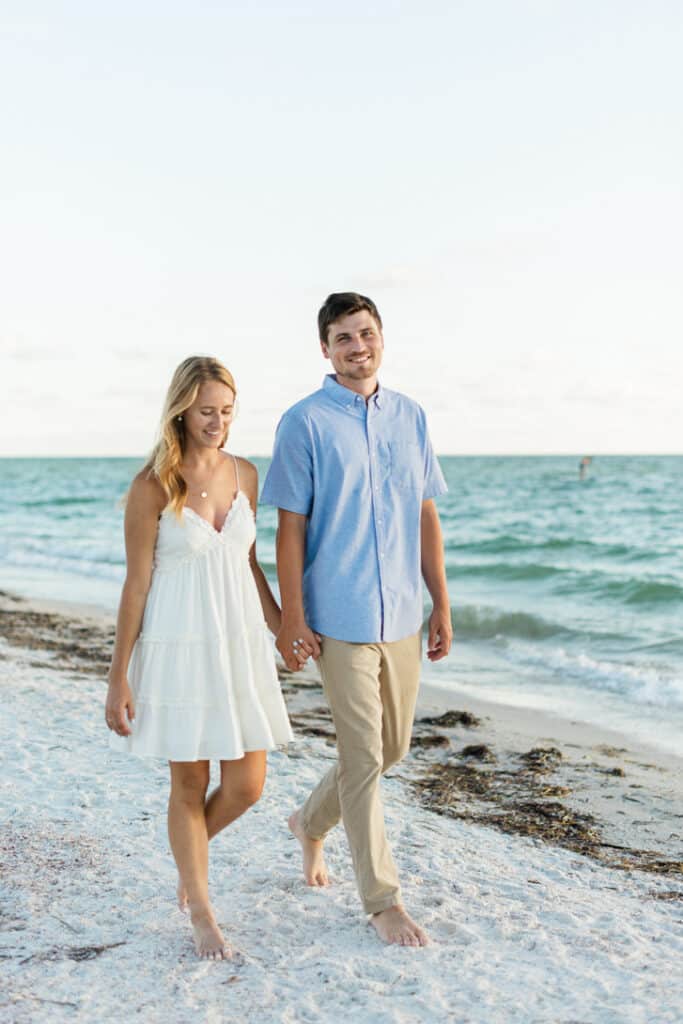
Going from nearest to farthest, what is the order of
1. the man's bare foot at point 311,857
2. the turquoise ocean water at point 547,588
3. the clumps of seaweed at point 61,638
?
the man's bare foot at point 311,857 → the turquoise ocean water at point 547,588 → the clumps of seaweed at point 61,638

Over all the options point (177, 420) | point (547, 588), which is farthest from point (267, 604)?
point (547, 588)

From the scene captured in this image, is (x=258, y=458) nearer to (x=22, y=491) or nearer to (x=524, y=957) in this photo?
(x=22, y=491)

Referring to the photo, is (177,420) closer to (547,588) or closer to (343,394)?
(343,394)

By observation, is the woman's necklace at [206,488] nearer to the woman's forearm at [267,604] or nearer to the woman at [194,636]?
the woman at [194,636]

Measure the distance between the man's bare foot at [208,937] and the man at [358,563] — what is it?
1.57 feet

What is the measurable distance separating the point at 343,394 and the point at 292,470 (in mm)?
338

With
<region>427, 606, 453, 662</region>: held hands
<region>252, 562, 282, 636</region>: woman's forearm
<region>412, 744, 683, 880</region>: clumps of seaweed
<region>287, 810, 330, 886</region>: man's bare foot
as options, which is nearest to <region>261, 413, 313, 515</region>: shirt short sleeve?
<region>252, 562, 282, 636</region>: woman's forearm

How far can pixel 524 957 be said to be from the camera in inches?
129

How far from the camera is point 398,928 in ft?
11.0

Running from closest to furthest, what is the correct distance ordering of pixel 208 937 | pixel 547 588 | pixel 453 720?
pixel 208 937 → pixel 453 720 → pixel 547 588

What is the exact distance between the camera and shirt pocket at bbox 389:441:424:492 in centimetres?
355

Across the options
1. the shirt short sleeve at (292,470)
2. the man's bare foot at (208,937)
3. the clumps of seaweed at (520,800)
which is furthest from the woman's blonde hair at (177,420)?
the clumps of seaweed at (520,800)

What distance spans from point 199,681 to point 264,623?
299 millimetres

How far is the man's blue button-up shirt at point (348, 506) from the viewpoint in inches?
134
